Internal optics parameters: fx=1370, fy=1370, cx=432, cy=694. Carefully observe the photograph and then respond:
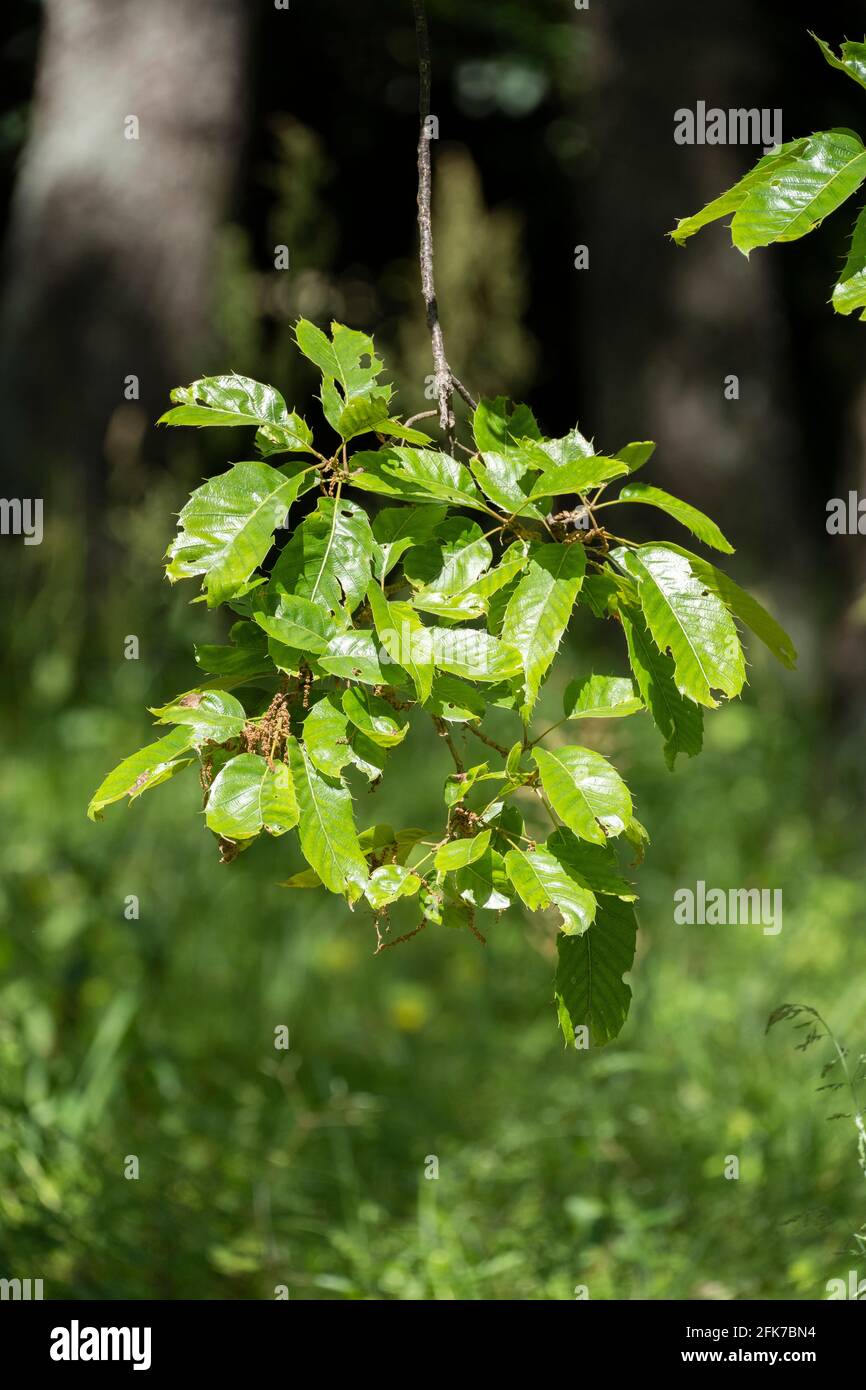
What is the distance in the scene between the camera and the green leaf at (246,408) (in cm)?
104

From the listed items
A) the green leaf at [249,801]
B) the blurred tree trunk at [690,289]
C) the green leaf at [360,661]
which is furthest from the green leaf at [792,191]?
the blurred tree trunk at [690,289]

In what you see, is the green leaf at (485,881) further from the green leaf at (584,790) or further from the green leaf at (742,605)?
the green leaf at (742,605)

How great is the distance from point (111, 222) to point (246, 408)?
3.96 meters

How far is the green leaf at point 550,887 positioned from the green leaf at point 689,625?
0.16 metres

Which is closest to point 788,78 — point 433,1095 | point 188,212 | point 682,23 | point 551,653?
point 682,23

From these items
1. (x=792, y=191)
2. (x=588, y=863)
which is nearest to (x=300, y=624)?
(x=588, y=863)

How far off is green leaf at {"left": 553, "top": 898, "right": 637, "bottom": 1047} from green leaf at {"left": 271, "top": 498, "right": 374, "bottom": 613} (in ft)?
1.05

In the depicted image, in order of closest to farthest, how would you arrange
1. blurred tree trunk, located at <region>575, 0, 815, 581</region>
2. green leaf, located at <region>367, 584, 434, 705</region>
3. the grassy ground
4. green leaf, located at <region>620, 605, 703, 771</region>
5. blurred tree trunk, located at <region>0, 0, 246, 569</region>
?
green leaf, located at <region>367, 584, 434, 705</region>
green leaf, located at <region>620, 605, 703, 771</region>
the grassy ground
blurred tree trunk, located at <region>0, 0, 246, 569</region>
blurred tree trunk, located at <region>575, 0, 815, 581</region>

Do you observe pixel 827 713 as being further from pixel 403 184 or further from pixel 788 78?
pixel 403 184

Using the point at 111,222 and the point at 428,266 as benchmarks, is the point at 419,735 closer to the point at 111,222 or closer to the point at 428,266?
the point at 111,222

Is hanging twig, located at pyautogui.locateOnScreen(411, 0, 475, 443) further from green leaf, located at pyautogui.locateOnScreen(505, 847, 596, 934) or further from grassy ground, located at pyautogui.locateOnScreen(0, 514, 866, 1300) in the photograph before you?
grassy ground, located at pyautogui.locateOnScreen(0, 514, 866, 1300)

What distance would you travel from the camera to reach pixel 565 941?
1.09 meters

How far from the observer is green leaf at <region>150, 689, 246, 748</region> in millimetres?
1012

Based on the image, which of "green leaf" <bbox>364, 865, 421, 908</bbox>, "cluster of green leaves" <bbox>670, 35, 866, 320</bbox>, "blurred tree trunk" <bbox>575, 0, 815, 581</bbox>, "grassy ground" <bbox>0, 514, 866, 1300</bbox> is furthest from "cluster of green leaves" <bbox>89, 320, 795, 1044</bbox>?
"blurred tree trunk" <bbox>575, 0, 815, 581</bbox>
